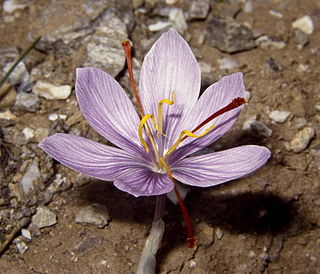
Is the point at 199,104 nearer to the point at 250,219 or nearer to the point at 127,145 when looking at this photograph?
the point at 127,145

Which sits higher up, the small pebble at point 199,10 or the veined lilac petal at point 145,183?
the veined lilac petal at point 145,183

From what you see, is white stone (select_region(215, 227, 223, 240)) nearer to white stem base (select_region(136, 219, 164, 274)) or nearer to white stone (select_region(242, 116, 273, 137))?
white stem base (select_region(136, 219, 164, 274))

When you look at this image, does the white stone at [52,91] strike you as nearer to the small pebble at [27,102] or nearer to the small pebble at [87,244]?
the small pebble at [27,102]

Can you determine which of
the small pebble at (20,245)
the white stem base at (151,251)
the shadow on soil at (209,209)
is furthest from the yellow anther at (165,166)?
the small pebble at (20,245)

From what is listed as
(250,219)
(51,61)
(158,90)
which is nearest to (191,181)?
(158,90)

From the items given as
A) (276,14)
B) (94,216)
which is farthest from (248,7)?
(94,216)
